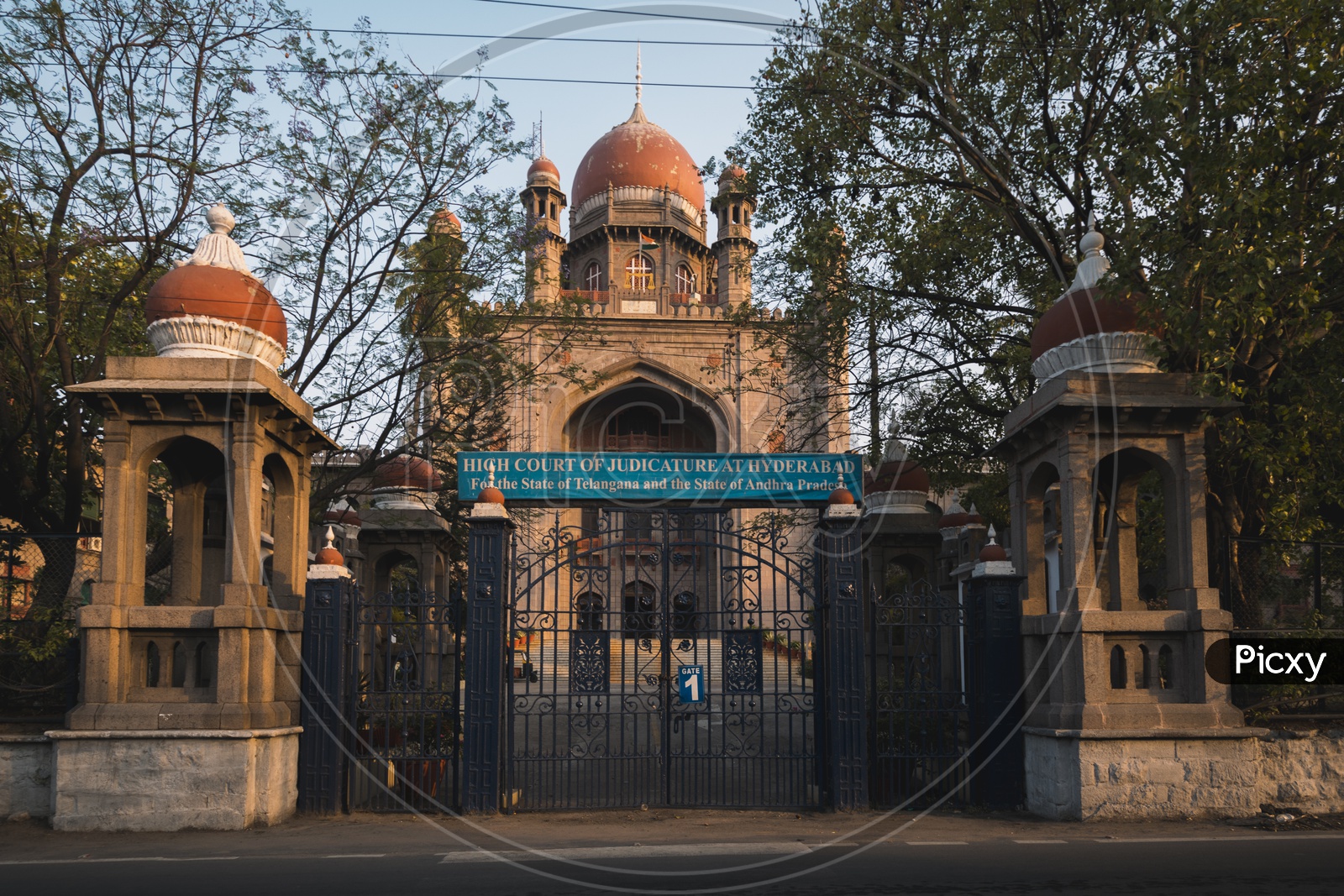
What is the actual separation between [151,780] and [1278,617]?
1036cm

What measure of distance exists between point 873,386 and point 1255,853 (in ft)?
25.8

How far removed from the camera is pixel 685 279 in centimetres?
3912

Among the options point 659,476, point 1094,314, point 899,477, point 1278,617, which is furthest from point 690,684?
point 899,477

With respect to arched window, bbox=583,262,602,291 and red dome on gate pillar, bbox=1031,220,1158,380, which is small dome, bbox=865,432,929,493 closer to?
red dome on gate pillar, bbox=1031,220,1158,380

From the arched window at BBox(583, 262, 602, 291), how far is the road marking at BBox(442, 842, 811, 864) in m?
31.7

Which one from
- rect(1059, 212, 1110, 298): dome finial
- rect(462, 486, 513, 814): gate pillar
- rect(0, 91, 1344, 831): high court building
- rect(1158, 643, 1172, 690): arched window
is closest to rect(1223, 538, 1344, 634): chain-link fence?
rect(1158, 643, 1172, 690): arched window

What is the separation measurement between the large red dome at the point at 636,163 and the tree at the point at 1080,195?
24.3 meters

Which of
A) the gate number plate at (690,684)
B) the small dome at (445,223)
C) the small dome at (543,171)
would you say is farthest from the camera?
the small dome at (543,171)

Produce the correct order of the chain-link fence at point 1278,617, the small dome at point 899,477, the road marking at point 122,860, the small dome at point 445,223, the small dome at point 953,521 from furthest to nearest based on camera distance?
the small dome at point 953,521
the small dome at point 899,477
the small dome at point 445,223
the chain-link fence at point 1278,617
the road marking at point 122,860

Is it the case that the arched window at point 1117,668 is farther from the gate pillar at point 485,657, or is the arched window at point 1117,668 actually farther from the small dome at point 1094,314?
the gate pillar at point 485,657

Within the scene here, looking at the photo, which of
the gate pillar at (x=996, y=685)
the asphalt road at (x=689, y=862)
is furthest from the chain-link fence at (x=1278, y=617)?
the gate pillar at (x=996, y=685)

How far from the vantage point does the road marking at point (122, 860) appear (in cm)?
730

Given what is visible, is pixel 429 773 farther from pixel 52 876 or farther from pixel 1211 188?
pixel 1211 188

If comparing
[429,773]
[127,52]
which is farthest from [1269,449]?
[127,52]
